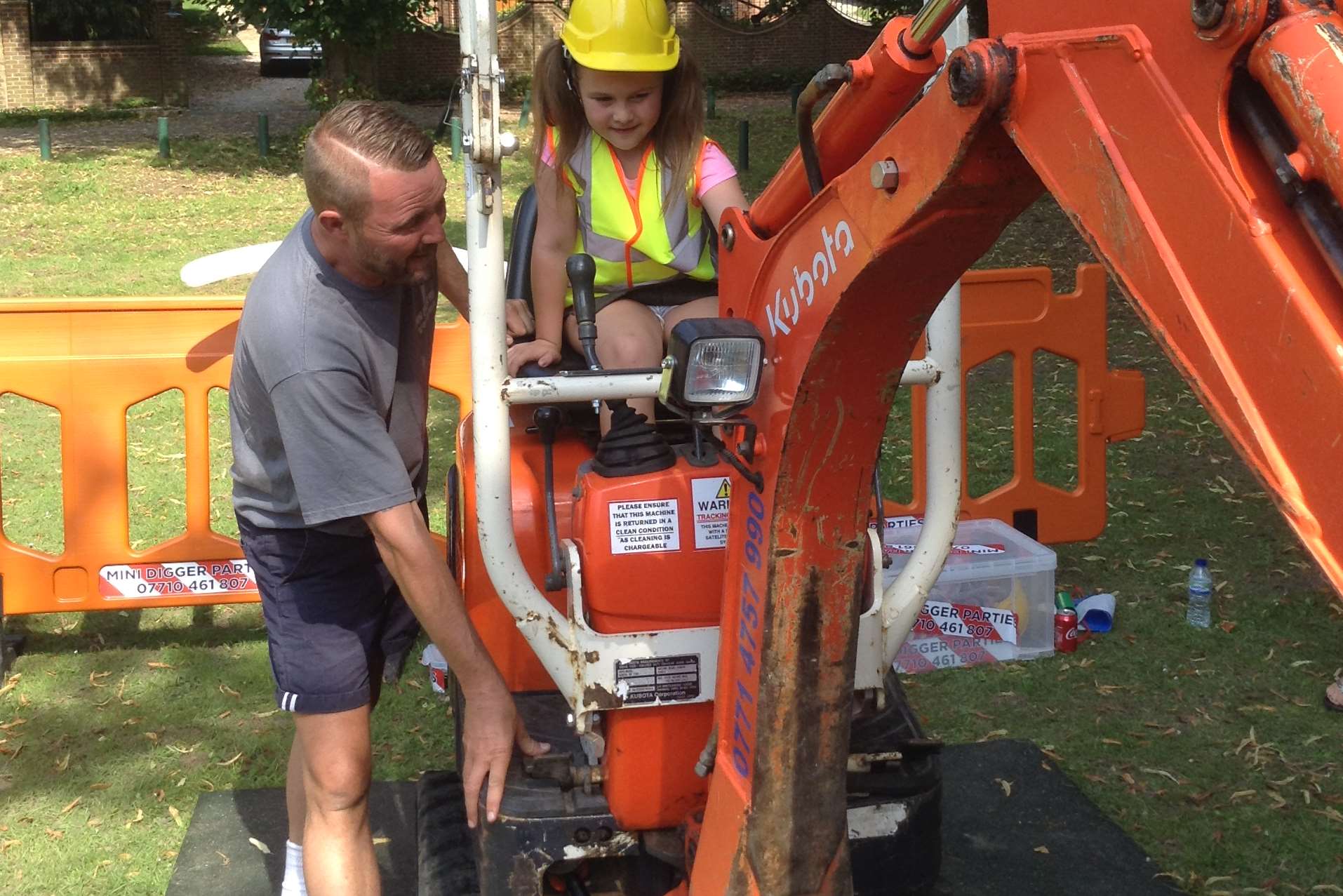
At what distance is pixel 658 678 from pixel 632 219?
1.15m

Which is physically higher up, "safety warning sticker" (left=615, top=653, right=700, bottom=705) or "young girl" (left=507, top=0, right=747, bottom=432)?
"young girl" (left=507, top=0, right=747, bottom=432)

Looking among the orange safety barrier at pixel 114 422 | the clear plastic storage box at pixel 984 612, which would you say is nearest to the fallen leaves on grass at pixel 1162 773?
the clear plastic storage box at pixel 984 612

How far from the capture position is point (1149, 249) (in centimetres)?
146

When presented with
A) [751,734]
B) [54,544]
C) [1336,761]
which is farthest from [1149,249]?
[54,544]

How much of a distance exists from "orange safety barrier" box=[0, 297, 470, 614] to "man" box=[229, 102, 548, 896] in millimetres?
2086

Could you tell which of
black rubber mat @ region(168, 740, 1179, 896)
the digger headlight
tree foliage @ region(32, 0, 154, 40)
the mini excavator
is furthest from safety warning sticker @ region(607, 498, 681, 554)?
tree foliage @ region(32, 0, 154, 40)

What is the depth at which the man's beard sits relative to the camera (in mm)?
2768

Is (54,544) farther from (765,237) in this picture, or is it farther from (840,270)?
(840,270)

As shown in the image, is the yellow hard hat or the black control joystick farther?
the yellow hard hat

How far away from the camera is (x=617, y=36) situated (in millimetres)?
3133

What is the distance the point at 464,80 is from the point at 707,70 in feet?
89.7

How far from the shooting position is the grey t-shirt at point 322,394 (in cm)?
268

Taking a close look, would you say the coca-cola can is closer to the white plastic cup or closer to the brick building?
the white plastic cup

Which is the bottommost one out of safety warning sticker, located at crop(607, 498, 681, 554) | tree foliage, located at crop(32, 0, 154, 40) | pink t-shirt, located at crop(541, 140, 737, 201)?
safety warning sticker, located at crop(607, 498, 681, 554)
